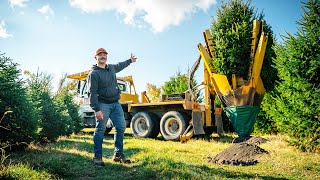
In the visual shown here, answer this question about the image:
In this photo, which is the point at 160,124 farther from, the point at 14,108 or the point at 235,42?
the point at 14,108

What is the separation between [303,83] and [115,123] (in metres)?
4.31

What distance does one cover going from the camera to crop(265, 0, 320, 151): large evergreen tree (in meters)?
5.80

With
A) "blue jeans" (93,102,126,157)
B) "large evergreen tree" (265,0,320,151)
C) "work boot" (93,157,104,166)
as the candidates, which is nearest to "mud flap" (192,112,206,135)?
"large evergreen tree" (265,0,320,151)

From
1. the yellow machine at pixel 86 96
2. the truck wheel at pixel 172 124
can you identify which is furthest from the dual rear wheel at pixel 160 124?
the yellow machine at pixel 86 96

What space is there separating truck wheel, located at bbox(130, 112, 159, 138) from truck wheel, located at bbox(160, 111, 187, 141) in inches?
18.6

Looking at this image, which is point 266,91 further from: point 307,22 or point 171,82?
point 171,82

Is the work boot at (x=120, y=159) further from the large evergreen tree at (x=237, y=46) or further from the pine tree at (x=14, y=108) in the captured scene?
the large evergreen tree at (x=237, y=46)

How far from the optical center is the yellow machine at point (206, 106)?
29.4 ft

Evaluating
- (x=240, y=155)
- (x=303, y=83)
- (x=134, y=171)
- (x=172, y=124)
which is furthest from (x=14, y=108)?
(x=303, y=83)

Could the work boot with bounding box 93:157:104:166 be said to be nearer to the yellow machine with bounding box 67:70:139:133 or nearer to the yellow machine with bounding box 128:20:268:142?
the yellow machine with bounding box 128:20:268:142

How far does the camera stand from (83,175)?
398 centimetres

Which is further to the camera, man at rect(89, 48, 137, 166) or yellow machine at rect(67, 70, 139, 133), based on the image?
yellow machine at rect(67, 70, 139, 133)

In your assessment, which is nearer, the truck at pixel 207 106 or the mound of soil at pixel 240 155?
the mound of soil at pixel 240 155

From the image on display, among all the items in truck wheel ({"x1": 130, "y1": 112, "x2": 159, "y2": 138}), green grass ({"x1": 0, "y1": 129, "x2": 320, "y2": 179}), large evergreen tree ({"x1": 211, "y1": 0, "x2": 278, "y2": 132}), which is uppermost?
large evergreen tree ({"x1": 211, "y1": 0, "x2": 278, "y2": 132})
